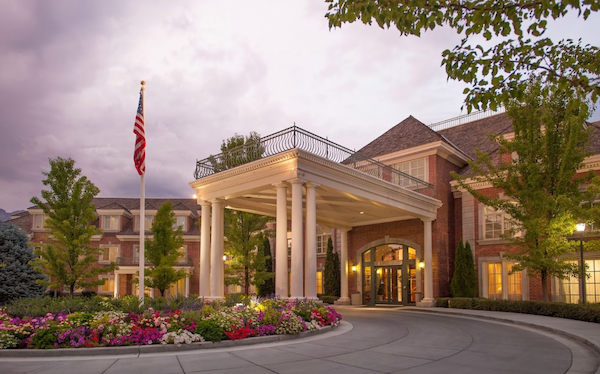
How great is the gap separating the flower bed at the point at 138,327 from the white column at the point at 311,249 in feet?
12.7

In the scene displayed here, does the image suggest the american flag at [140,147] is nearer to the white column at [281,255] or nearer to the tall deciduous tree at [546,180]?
the white column at [281,255]

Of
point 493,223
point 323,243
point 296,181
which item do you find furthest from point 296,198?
point 323,243

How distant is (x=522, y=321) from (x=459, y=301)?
795cm

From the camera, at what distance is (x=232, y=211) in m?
29.5

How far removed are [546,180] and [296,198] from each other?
11.2 m

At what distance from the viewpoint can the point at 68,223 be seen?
2319cm

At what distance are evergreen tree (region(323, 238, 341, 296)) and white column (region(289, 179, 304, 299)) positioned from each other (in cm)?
1660

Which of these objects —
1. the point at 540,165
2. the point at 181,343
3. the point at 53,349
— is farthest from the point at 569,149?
the point at 53,349

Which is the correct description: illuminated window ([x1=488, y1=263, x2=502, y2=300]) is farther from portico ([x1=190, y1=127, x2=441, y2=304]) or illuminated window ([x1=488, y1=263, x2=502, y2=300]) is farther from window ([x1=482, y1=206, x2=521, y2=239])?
portico ([x1=190, y1=127, x2=441, y2=304])

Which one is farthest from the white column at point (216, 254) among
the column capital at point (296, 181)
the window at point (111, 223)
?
the window at point (111, 223)

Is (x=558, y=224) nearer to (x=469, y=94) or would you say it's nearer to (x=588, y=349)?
(x=588, y=349)

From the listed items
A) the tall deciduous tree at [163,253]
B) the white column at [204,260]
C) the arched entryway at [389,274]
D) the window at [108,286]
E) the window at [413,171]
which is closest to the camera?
the white column at [204,260]

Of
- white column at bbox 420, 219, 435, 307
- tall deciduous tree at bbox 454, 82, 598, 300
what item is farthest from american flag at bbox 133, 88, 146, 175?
white column at bbox 420, 219, 435, 307

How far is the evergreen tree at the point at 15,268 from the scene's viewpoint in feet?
57.1
